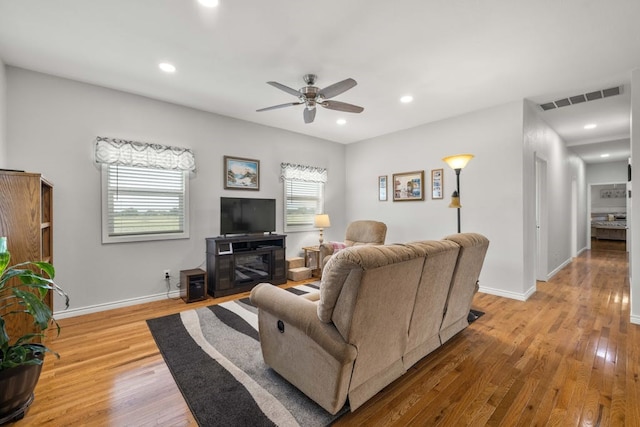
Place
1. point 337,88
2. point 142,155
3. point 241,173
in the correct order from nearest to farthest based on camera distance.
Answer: point 337,88 → point 142,155 → point 241,173

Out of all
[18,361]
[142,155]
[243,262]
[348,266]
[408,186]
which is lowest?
[18,361]

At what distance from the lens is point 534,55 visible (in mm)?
2707

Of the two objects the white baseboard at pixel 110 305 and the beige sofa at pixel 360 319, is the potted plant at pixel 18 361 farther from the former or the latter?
the white baseboard at pixel 110 305

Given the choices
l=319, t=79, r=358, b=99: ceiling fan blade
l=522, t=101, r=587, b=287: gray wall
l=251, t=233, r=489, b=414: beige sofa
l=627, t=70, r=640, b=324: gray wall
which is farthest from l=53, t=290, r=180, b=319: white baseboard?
l=627, t=70, r=640, b=324: gray wall

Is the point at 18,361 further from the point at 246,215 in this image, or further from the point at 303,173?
the point at 303,173

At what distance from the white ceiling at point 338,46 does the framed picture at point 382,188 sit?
5.95 feet

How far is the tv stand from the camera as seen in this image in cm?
400

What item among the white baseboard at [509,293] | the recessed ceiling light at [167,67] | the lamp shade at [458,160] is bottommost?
the white baseboard at [509,293]

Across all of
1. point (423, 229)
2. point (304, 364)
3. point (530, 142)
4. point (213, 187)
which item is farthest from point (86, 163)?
point (530, 142)

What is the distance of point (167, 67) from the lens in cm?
295

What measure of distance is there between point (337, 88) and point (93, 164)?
10.00ft

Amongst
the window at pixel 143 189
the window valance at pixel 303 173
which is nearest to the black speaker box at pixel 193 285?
the window at pixel 143 189

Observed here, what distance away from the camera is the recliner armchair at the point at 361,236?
15.3 ft

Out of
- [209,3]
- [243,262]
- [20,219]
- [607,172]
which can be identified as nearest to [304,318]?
[209,3]
